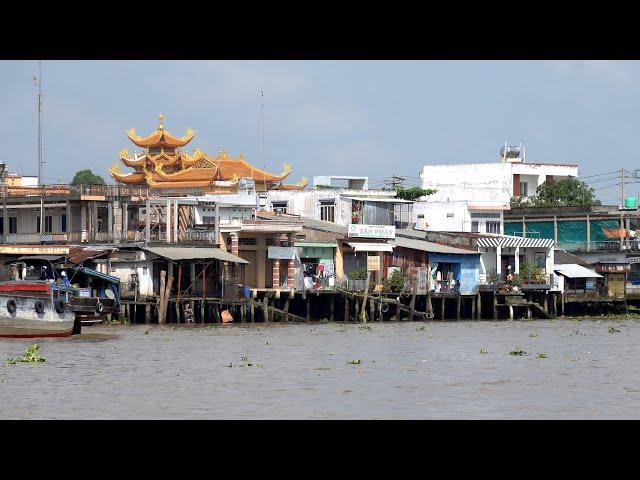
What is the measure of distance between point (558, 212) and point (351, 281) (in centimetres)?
1764

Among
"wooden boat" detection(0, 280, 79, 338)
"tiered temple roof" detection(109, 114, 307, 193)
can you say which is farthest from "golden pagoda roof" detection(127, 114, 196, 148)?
"wooden boat" detection(0, 280, 79, 338)

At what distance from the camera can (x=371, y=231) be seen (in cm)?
5359

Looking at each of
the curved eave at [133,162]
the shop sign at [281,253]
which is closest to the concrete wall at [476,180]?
the curved eave at [133,162]

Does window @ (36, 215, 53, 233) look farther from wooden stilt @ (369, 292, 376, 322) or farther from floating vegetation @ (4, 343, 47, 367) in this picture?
floating vegetation @ (4, 343, 47, 367)

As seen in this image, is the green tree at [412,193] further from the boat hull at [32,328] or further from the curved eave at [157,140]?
the boat hull at [32,328]

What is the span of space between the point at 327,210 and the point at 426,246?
20.5ft

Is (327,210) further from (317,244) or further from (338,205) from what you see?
(317,244)

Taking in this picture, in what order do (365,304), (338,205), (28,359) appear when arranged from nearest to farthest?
(28,359), (365,304), (338,205)

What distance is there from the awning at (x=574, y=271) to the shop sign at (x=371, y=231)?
11158 mm

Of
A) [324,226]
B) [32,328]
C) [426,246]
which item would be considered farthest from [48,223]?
[426,246]

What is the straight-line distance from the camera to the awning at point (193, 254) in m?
45.7

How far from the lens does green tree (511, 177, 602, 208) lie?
71.9 metres
